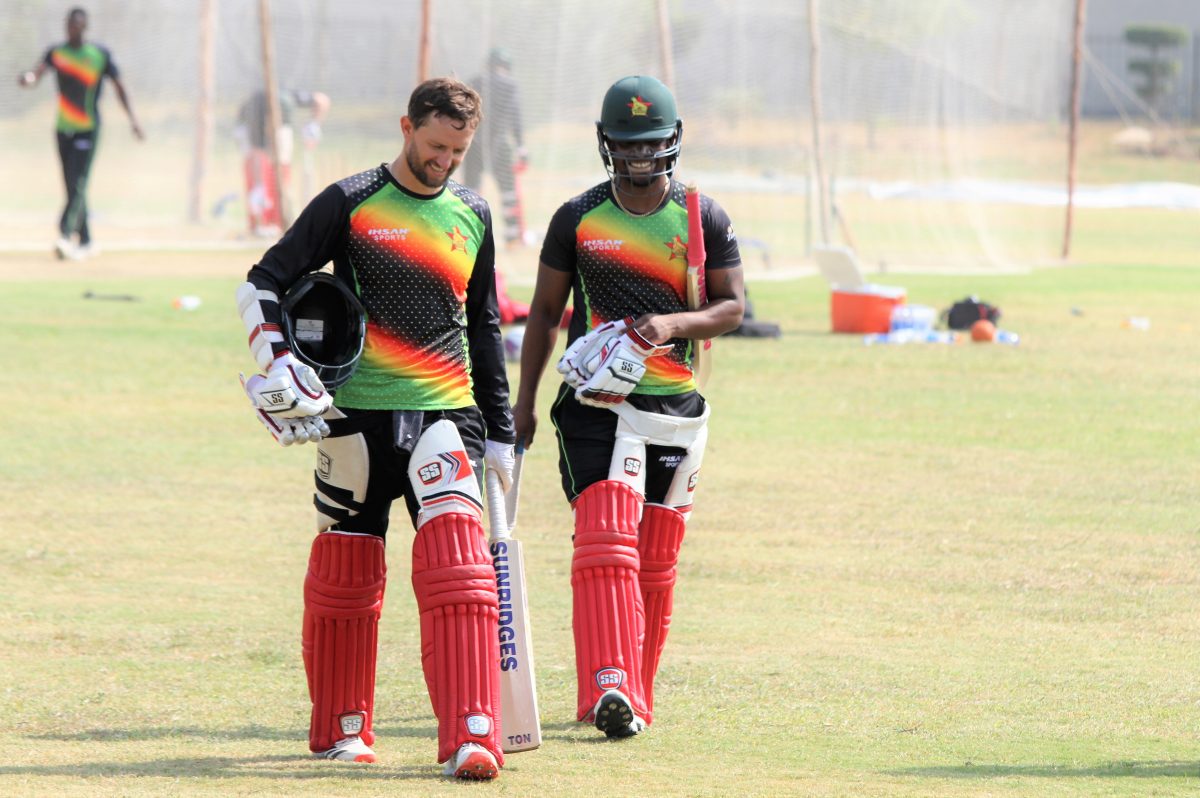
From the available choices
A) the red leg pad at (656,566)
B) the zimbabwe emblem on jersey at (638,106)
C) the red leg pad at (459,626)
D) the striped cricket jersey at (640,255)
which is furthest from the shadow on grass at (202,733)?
the zimbabwe emblem on jersey at (638,106)

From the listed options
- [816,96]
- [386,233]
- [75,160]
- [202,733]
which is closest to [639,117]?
[386,233]

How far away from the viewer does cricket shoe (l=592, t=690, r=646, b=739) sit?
5906 mm

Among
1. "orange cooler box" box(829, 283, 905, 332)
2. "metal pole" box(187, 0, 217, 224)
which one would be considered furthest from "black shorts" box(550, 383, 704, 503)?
"metal pole" box(187, 0, 217, 224)

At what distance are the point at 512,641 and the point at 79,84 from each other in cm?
1788

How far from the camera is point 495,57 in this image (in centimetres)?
2323

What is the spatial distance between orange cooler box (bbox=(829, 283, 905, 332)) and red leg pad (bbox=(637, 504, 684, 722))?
39.0 ft

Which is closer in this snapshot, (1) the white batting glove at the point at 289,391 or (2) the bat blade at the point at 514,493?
(1) the white batting glove at the point at 289,391

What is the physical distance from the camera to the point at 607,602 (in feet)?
20.0

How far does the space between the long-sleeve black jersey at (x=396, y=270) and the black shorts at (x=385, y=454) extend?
34mm

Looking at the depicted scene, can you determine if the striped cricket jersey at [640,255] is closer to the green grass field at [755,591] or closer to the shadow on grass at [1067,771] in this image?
the green grass field at [755,591]

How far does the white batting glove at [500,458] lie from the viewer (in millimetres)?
6039

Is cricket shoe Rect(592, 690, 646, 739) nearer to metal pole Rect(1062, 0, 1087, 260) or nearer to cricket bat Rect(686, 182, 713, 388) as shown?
cricket bat Rect(686, 182, 713, 388)

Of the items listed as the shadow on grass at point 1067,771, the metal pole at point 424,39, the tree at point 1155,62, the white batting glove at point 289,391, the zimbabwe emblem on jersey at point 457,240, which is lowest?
the shadow on grass at point 1067,771

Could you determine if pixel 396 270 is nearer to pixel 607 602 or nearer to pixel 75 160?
pixel 607 602
